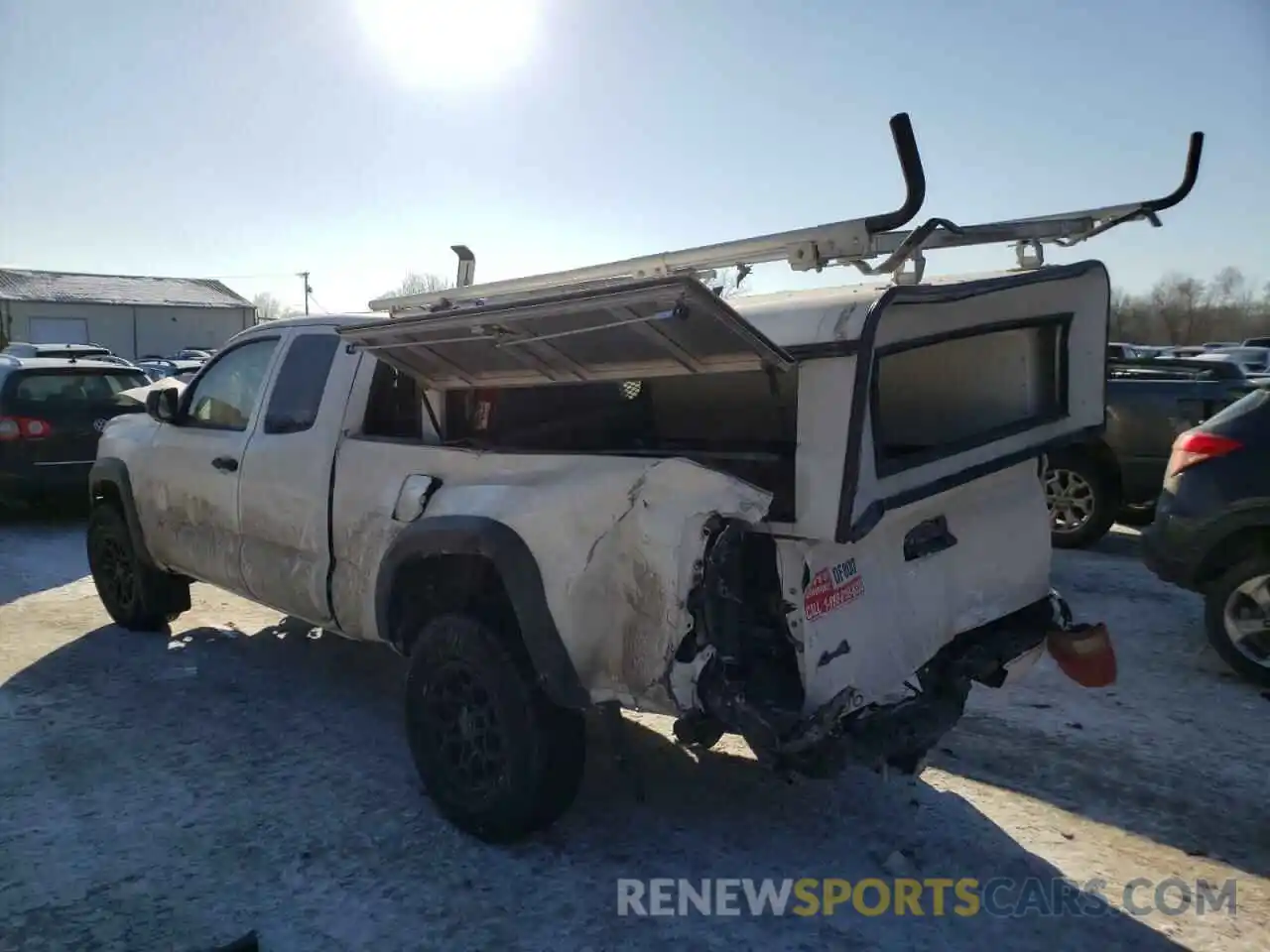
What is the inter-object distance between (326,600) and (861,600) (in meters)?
2.49

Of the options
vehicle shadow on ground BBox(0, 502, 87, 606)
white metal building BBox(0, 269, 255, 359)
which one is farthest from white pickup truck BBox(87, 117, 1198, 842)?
white metal building BBox(0, 269, 255, 359)

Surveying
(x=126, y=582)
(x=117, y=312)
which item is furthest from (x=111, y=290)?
(x=126, y=582)

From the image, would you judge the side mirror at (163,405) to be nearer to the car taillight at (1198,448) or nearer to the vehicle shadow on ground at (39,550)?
the vehicle shadow on ground at (39,550)

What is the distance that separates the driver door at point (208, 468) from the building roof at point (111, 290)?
52.5 meters

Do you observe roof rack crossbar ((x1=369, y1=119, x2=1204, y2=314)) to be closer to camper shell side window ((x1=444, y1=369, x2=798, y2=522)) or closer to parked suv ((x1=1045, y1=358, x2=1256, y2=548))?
camper shell side window ((x1=444, y1=369, x2=798, y2=522))

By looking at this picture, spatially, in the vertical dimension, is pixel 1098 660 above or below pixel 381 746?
above

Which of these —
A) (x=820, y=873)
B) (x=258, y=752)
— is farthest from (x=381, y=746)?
(x=820, y=873)

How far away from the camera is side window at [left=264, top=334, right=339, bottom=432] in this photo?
15.5 ft

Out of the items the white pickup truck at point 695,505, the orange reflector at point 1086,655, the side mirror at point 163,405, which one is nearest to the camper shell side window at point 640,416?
the white pickup truck at point 695,505

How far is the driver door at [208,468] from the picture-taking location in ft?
16.9

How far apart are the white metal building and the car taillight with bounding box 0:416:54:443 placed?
44.8m

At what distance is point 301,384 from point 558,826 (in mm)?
2527

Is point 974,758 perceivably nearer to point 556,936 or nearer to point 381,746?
point 556,936

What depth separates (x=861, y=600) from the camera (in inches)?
124
